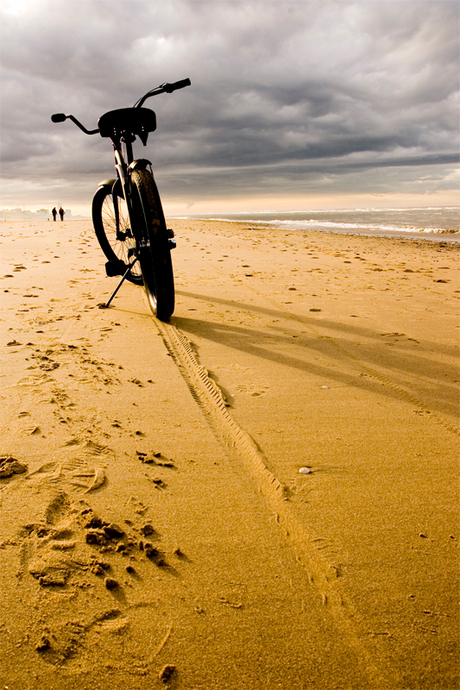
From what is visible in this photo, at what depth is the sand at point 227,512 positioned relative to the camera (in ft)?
3.59

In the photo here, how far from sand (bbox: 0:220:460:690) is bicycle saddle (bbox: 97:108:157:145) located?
2.03m

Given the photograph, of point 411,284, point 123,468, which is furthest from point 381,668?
point 411,284

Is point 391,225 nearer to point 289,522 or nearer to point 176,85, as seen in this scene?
point 176,85

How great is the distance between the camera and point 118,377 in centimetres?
269

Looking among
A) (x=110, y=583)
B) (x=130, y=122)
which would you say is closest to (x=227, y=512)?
(x=110, y=583)

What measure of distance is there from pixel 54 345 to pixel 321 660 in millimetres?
2765

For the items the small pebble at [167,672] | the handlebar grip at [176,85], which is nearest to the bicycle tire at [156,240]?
the handlebar grip at [176,85]

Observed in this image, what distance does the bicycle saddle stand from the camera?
399 centimetres

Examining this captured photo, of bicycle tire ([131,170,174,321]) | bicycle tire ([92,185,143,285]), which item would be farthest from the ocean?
bicycle tire ([131,170,174,321])

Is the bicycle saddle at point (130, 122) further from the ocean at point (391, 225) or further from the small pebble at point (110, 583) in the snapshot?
the ocean at point (391, 225)

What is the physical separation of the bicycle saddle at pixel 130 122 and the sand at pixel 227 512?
6.68ft

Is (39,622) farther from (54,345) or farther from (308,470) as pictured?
(54,345)

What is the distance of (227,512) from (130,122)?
3.76 metres

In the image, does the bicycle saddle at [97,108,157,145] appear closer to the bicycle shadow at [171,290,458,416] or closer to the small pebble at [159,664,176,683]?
the bicycle shadow at [171,290,458,416]
